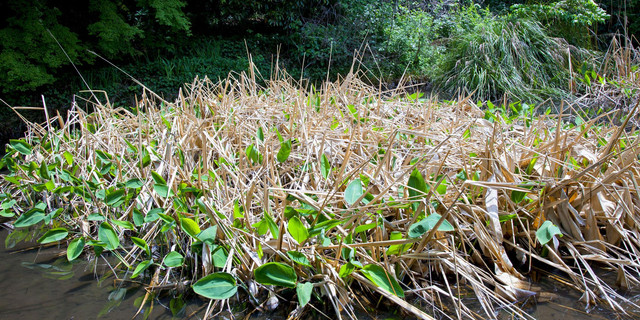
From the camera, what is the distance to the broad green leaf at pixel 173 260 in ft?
5.49

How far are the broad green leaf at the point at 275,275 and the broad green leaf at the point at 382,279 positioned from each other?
0.88 ft

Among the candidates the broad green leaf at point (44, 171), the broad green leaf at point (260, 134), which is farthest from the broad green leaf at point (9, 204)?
the broad green leaf at point (260, 134)

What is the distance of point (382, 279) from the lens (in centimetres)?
149

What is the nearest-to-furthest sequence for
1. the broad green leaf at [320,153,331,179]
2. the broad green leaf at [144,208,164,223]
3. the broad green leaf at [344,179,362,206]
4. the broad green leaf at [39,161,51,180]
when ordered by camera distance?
the broad green leaf at [344,179,362,206], the broad green leaf at [144,208,164,223], the broad green leaf at [320,153,331,179], the broad green leaf at [39,161,51,180]

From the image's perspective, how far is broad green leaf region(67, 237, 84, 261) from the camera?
6.14ft

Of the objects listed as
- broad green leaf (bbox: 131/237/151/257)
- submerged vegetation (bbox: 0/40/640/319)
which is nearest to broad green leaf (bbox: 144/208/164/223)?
submerged vegetation (bbox: 0/40/640/319)

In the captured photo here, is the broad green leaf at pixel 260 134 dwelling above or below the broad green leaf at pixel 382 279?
above

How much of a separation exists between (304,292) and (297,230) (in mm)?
228

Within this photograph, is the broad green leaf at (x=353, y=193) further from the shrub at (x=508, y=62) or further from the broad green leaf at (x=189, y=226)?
the shrub at (x=508, y=62)

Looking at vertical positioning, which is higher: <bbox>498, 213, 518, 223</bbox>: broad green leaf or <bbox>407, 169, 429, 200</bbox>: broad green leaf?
<bbox>407, 169, 429, 200</bbox>: broad green leaf

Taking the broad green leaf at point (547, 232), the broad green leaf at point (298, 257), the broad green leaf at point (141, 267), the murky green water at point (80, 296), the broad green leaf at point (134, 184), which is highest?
the broad green leaf at point (547, 232)

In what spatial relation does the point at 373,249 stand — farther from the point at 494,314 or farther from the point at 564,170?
the point at 564,170

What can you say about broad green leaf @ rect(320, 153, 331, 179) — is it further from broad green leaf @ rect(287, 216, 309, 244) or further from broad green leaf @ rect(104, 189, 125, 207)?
broad green leaf @ rect(104, 189, 125, 207)

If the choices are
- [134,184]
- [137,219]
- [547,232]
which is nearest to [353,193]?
[547,232]
